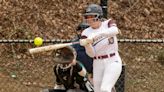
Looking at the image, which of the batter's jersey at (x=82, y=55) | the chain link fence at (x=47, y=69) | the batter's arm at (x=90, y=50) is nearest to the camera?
the batter's arm at (x=90, y=50)

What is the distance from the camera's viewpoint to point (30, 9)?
883 cm

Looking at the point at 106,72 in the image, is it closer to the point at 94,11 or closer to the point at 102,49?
the point at 102,49

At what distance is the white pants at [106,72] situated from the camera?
5.33 meters

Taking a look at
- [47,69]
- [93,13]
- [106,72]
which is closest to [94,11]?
[93,13]

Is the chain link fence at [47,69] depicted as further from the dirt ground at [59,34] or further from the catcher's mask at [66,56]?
the catcher's mask at [66,56]

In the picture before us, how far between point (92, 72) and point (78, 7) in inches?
139

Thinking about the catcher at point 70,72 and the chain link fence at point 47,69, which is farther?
the chain link fence at point 47,69

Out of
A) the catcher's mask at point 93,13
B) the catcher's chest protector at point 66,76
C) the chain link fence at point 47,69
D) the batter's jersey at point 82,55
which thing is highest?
the catcher's mask at point 93,13

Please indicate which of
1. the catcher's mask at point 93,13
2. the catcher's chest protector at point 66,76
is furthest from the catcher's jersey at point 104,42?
the catcher's chest protector at point 66,76

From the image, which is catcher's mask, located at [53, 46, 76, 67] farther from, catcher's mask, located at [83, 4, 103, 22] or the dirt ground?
the dirt ground

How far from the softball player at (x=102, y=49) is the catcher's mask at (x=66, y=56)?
6.1 inches

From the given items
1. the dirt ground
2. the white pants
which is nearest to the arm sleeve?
the white pants

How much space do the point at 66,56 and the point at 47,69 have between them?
2370 mm

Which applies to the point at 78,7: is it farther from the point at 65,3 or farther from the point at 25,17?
the point at 25,17
